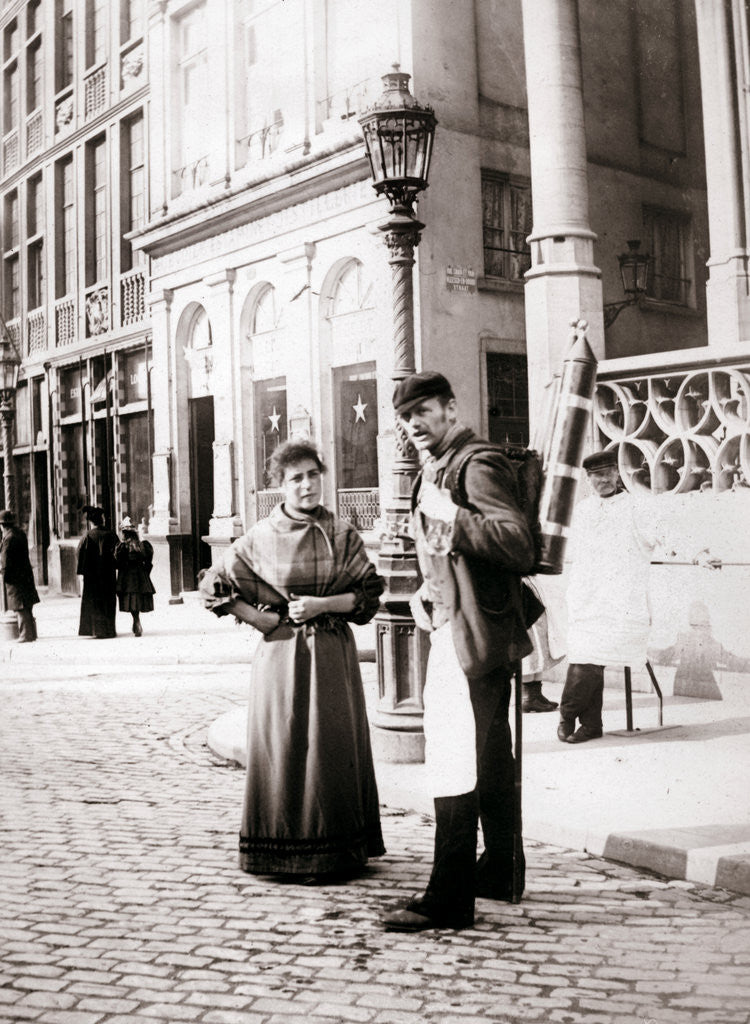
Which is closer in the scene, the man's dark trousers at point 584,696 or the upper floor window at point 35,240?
the man's dark trousers at point 584,696

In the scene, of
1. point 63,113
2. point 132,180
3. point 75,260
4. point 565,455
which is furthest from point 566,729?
point 63,113

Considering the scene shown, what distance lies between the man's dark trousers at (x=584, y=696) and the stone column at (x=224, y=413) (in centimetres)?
1183

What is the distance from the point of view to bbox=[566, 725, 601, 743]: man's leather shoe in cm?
739

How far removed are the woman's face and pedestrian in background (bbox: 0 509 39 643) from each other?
1104cm

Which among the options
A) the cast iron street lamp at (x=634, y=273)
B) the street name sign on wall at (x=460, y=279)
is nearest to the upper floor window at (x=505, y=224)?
the street name sign on wall at (x=460, y=279)

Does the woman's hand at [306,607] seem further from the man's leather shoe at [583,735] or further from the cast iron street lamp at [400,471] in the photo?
the man's leather shoe at [583,735]

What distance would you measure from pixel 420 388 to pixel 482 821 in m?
1.67

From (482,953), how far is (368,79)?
14185mm

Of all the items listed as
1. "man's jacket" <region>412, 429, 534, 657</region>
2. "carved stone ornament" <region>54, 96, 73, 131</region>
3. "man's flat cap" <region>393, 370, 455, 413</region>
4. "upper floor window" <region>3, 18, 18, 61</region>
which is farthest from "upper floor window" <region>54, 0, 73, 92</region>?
"man's jacket" <region>412, 429, 534, 657</region>

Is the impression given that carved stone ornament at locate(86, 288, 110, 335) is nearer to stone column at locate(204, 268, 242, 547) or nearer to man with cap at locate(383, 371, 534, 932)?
stone column at locate(204, 268, 242, 547)

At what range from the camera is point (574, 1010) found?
11.6ft

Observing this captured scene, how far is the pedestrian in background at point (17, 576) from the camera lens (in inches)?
607

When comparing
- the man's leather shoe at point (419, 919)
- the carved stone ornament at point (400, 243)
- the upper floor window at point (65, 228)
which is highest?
the upper floor window at point (65, 228)

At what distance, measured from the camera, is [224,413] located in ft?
63.2
